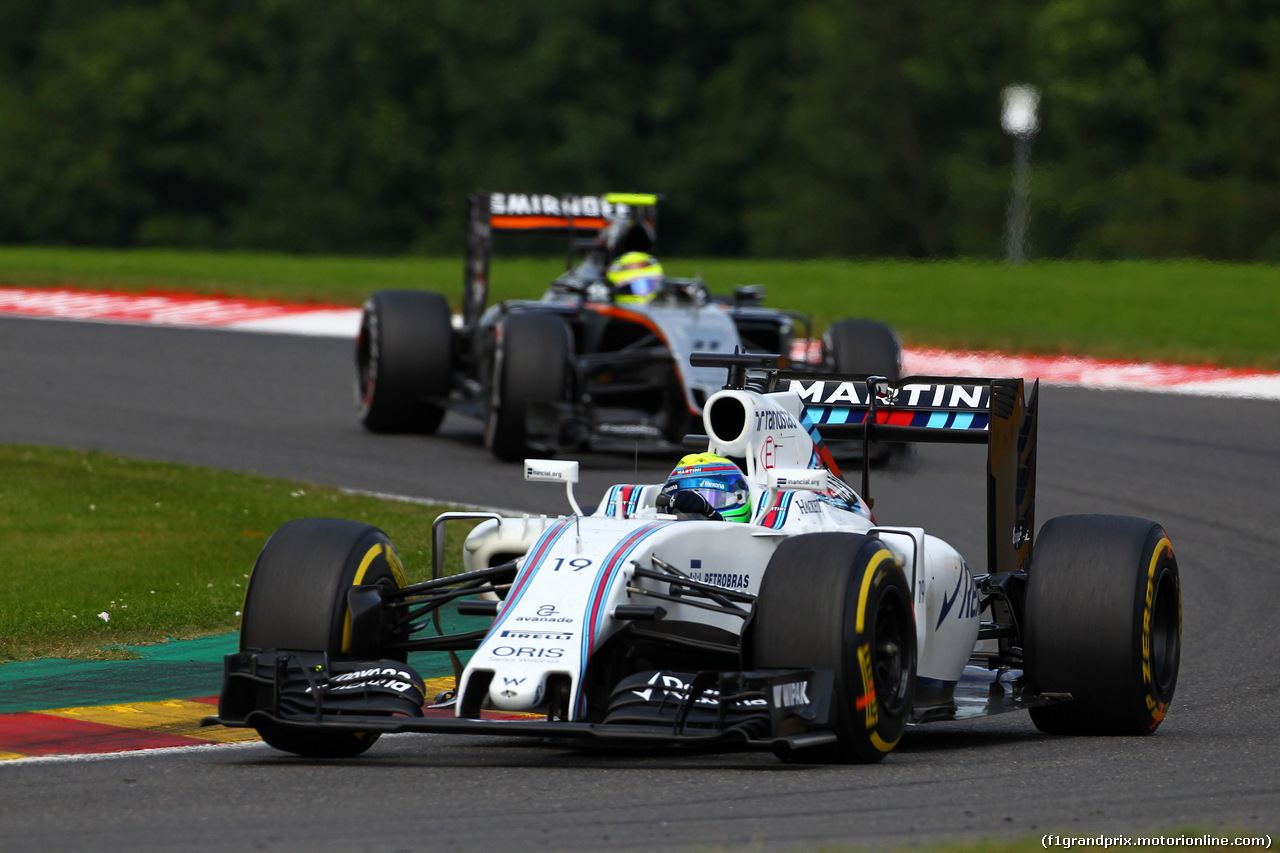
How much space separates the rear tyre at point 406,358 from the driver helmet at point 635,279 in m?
1.58

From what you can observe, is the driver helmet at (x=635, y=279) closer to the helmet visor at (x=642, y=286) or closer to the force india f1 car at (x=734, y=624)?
the helmet visor at (x=642, y=286)

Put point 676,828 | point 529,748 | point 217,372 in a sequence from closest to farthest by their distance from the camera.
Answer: point 676,828
point 529,748
point 217,372

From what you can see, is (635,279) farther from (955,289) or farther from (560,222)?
(955,289)

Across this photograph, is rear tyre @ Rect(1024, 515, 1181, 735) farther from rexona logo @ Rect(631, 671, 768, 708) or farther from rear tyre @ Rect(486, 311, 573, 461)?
rear tyre @ Rect(486, 311, 573, 461)

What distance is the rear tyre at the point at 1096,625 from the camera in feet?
25.9

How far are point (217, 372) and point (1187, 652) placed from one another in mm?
14051

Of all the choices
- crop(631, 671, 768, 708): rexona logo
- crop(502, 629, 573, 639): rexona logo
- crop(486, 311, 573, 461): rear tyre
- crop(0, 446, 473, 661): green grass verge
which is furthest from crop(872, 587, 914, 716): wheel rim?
crop(486, 311, 573, 461): rear tyre

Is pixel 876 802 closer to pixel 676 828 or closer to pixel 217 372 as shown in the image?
pixel 676 828

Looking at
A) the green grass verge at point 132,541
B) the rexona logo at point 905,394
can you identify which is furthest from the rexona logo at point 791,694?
the green grass verge at point 132,541

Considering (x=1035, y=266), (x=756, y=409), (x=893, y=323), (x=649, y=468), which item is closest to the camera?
(x=756, y=409)

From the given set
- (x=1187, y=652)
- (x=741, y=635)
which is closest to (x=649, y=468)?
(x=1187, y=652)

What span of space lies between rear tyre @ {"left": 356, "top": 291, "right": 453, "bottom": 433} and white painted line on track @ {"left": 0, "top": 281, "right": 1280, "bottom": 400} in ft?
19.1

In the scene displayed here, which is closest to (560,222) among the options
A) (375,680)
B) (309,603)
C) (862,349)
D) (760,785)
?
(862,349)

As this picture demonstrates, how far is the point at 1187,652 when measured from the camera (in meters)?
10.4
